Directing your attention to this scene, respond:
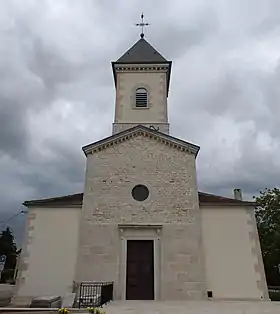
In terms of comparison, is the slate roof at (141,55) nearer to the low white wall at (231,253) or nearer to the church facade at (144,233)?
the church facade at (144,233)

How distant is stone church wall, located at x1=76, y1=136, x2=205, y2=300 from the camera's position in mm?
15914

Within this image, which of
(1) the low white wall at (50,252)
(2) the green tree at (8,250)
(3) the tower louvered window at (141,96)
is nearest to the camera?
(1) the low white wall at (50,252)

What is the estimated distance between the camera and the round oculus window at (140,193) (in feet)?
57.1

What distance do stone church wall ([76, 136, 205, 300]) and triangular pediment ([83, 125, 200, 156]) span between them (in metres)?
0.22

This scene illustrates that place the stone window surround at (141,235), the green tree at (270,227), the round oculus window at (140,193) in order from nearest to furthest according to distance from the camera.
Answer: the stone window surround at (141,235) → the round oculus window at (140,193) → the green tree at (270,227)

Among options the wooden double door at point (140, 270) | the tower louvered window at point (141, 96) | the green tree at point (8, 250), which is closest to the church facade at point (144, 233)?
the wooden double door at point (140, 270)

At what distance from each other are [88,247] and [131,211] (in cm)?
265

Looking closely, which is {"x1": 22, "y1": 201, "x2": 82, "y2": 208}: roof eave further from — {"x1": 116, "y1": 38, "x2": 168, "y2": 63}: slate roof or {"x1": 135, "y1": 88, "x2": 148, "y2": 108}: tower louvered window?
{"x1": 116, "y1": 38, "x2": 168, "y2": 63}: slate roof

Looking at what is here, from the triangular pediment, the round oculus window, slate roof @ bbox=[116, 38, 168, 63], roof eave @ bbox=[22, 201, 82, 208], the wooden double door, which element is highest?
slate roof @ bbox=[116, 38, 168, 63]

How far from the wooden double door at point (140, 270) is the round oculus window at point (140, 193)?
2.10 meters

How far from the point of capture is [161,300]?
601 inches

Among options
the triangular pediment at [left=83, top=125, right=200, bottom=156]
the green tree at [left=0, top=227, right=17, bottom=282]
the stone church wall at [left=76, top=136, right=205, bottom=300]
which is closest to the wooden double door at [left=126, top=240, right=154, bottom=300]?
the stone church wall at [left=76, top=136, right=205, bottom=300]

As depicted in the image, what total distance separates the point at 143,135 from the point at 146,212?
13.8 ft

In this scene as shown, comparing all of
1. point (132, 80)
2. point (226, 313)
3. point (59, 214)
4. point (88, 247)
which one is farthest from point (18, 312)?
point (132, 80)
